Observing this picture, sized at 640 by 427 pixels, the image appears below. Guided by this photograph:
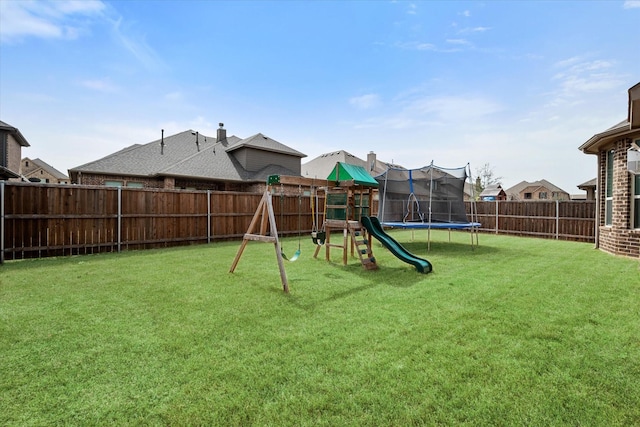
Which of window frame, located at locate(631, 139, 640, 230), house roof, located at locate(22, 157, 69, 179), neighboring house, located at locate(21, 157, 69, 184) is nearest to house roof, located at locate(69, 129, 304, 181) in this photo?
window frame, located at locate(631, 139, 640, 230)

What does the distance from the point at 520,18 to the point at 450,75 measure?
7.60ft

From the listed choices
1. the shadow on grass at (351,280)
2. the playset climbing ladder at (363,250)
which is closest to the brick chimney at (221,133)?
the playset climbing ladder at (363,250)

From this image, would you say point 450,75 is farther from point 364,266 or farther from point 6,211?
point 6,211

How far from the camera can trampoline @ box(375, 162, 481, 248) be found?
1040cm

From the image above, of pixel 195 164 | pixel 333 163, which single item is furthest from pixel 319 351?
pixel 333 163

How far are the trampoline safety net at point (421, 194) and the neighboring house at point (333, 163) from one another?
1587 cm

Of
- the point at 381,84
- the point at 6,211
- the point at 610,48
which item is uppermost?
the point at 381,84

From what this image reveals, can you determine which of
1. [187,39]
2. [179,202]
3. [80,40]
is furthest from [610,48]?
[80,40]

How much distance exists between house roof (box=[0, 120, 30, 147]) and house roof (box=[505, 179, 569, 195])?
210 ft

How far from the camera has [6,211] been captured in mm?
6699

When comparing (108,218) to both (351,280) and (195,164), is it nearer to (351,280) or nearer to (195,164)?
(351,280)

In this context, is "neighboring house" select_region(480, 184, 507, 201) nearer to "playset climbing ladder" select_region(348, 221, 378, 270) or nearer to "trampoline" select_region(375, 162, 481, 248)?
"trampoline" select_region(375, 162, 481, 248)

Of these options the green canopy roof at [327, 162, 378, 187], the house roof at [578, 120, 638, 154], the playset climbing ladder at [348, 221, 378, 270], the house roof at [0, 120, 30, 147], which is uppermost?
the house roof at [0, 120, 30, 147]

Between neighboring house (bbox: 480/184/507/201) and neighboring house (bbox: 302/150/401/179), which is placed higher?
neighboring house (bbox: 302/150/401/179)
